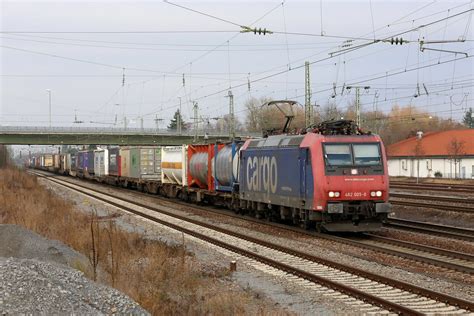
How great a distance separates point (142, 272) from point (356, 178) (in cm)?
787

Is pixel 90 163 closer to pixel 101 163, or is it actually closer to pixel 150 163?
pixel 101 163

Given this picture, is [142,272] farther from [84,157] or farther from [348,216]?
[84,157]

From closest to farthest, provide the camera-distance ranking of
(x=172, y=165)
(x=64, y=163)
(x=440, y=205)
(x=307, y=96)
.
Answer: (x=440, y=205), (x=307, y=96), (x=172, y=165), (x=64, y=163)

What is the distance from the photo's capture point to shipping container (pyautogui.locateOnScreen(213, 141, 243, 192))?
79.1 feet

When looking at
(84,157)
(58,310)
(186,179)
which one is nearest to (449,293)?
(58,310)

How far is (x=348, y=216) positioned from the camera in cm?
1659

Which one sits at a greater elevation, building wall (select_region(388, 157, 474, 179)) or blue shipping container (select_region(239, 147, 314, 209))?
blue shipping container (select_region(239, 147, 314, 209))

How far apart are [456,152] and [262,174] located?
45057 mm

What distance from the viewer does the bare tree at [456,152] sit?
59.8 meters

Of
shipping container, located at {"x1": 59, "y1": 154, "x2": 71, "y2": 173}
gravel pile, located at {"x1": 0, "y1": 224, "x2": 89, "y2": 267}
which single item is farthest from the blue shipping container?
shipping container, located at {"x1": 59, "y1": 154, "x2": 71, "y2": 173}

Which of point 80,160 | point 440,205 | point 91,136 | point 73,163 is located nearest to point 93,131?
point 91,136

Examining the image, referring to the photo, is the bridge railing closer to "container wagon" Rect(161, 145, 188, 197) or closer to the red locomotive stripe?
"container wagon" Rect(161, 145, 188, 197)

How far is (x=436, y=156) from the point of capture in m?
67.7

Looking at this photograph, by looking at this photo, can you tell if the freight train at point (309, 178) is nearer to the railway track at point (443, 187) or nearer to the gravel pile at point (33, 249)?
the gravel pile at point (33, 249)
